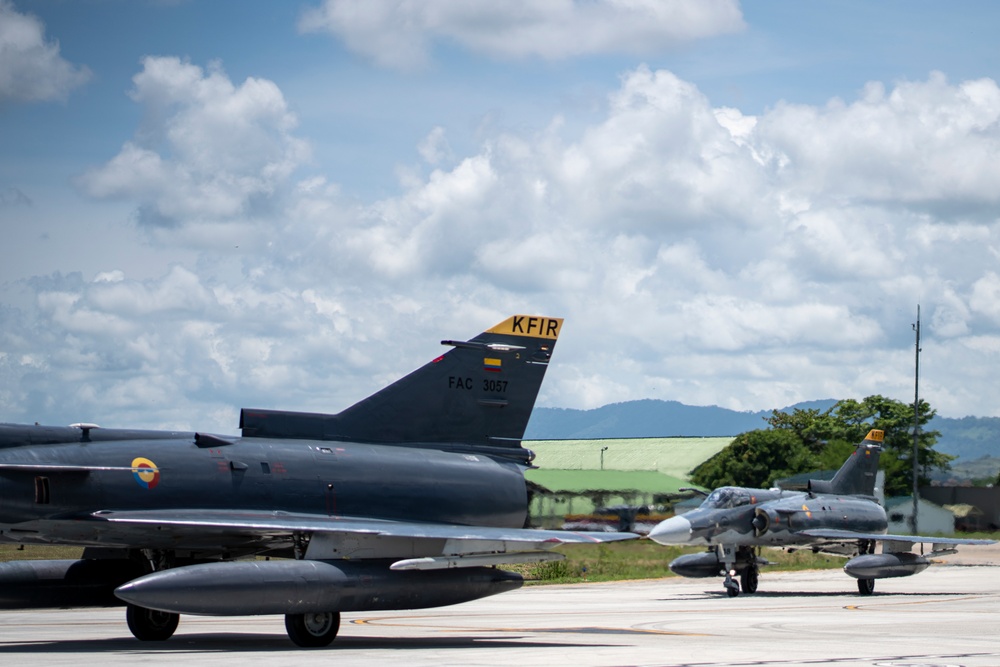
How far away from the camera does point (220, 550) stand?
58.7ft

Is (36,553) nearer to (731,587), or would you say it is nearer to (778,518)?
(731,587)

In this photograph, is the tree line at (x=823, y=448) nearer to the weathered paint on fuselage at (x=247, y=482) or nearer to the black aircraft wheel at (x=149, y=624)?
the weathered paint on fuselage at (x=247, y=482)

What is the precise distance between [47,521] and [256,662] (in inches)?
162

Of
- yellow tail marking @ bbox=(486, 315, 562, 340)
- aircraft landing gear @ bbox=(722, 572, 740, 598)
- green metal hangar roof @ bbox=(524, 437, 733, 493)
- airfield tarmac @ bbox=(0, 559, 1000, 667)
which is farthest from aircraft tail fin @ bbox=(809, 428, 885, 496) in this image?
green metal hangar roof @ bbox=(524, 437, 733, 493)

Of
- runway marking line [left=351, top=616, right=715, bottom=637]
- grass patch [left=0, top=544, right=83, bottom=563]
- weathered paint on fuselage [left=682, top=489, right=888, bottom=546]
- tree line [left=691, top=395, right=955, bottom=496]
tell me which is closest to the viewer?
runway marking line [left=351, top=616, right=715, bottom=637]

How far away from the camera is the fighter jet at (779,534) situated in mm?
29484

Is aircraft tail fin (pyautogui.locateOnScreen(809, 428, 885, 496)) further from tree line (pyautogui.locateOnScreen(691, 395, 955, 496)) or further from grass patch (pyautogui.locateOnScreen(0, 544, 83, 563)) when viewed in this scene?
tree line (pyautogui.locateOnScreen(691, 395, 955, 496))

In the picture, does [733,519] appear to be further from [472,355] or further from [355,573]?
[355,573]

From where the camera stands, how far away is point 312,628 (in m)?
16.3

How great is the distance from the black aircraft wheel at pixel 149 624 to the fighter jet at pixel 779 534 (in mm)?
13879

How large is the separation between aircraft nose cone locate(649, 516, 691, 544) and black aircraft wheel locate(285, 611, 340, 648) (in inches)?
541

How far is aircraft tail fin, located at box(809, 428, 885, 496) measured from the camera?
33.3 meters

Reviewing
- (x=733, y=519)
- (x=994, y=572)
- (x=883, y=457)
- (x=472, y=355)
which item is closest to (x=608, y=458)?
(x=883, y=457)

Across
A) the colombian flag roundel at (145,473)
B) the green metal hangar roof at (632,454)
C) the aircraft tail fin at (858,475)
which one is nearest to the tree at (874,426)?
the green metal hangar roof at (632,454)
